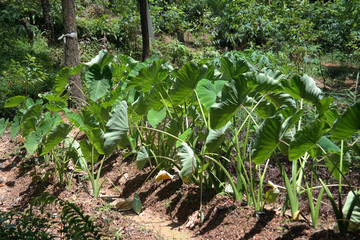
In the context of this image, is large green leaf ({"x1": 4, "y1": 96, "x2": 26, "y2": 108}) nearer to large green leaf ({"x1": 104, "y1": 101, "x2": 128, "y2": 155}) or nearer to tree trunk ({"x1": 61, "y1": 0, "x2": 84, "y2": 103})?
tree trunk ({"x1": 61, "y1": 0, "x2": 84, "y2": 103})

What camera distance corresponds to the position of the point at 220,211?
221cm

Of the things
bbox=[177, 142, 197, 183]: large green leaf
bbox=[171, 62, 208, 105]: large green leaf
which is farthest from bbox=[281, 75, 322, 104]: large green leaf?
bbox=[177, 142, 197, 183]: large green leaf

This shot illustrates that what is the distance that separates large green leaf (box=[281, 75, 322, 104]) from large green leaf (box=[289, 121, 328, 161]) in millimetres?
504

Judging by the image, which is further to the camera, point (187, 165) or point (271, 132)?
point (187, 165)

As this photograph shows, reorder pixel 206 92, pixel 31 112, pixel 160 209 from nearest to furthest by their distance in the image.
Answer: pixel 206 92 → pixel 160 209 → pixel 31 112

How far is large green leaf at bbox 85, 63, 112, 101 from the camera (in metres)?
2.92

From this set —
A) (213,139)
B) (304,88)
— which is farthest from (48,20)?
(304,88)

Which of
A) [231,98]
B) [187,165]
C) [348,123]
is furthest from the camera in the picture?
[187,165]

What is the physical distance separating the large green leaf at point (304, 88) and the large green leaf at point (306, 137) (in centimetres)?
50

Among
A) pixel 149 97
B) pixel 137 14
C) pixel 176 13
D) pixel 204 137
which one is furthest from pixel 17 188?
pixel 176 13

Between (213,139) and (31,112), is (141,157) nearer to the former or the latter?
(213,139)

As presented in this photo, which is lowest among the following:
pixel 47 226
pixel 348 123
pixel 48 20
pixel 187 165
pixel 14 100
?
pixel 47 226

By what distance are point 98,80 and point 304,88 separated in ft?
5.98

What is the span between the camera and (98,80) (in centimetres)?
297
